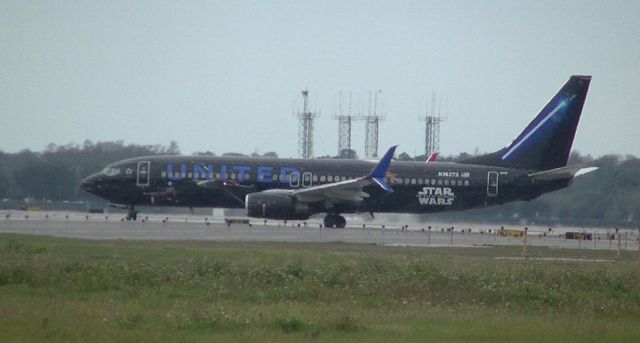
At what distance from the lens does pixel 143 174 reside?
180 feet

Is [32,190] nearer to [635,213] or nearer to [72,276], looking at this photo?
[635,213]

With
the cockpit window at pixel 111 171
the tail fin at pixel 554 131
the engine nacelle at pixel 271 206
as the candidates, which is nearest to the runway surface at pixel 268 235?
the engine nacelle at pixel 271 206

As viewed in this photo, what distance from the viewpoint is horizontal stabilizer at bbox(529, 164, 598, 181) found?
52.9 m

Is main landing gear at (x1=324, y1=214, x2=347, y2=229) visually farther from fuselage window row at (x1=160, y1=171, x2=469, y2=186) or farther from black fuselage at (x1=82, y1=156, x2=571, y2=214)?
fuselage window row at (x1=160, y1=171, x2=469, y2=186)

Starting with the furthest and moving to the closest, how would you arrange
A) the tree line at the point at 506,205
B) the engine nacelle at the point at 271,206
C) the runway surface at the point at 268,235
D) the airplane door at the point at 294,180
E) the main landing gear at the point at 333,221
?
the tree line at the point at 506,205 < the main landing gear at the point at 333,221 < the airplane door at the point at 294,180 < the engine nacelle at the point at 271,206 < the runway surface at the point at 268,235

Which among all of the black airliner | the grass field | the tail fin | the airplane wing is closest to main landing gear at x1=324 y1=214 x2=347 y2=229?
the black airliner

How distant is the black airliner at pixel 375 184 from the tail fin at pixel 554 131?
0.16 ft

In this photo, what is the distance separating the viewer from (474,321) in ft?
65.8

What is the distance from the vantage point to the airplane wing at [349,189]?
51844 millimetres

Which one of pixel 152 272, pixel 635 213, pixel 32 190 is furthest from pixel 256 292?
pixel 32 190

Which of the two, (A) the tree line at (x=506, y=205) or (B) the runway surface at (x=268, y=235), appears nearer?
(B) the runway surface at (x=268, y=235)

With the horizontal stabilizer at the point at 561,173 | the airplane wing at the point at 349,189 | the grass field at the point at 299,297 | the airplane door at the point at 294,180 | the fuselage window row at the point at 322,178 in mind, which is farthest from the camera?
the airplane door at the point at 294,180

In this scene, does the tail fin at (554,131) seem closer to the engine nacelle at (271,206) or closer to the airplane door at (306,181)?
the airplane door at (306,181)

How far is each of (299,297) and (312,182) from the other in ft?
104
